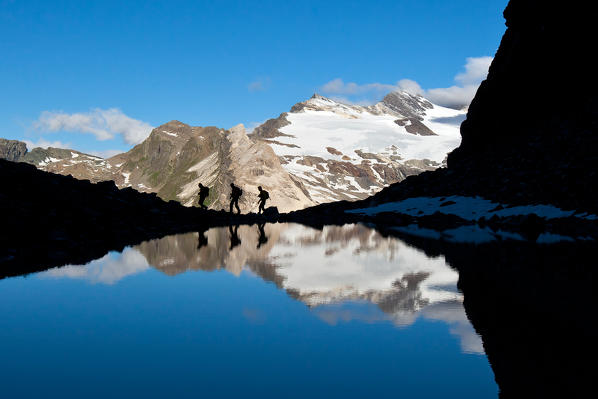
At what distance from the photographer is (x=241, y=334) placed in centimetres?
828

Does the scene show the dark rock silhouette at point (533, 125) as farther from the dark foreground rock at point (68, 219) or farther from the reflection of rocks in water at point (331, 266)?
the dark foreground rock at point (68, 219)

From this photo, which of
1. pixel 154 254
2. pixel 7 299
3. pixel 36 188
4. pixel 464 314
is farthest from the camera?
pixel 36 188

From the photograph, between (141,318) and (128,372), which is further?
(141,318)

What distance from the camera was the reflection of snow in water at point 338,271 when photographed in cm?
965

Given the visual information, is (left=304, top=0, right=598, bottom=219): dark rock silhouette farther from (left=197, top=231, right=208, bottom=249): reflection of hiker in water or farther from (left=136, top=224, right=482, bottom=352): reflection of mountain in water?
(left=197, top=231, right=208, bottom=249): reflection of hiker in water

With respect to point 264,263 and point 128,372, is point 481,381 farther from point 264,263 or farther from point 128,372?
point 264,263

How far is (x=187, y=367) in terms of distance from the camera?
22.1 ft

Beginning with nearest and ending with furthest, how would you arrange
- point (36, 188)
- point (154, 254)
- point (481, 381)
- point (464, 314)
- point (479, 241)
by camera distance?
1. point (481, 381)
2. point (464, 314)
3. point (154, 254)
4. point (479, 241)
5. point (36, 188)

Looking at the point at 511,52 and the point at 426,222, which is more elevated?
the point at 511,52

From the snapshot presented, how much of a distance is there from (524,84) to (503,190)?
19771mm

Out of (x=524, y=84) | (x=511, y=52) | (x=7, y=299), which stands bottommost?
(x=7, y=299)

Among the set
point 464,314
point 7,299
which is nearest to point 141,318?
point 7,299

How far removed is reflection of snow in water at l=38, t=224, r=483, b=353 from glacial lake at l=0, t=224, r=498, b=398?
0.06 meters

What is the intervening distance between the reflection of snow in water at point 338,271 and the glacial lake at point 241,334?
0.06 meters
